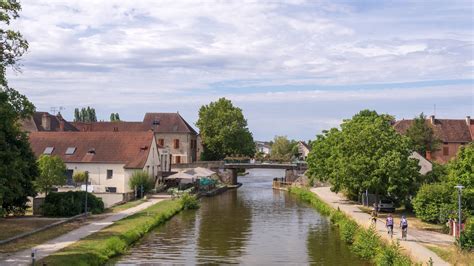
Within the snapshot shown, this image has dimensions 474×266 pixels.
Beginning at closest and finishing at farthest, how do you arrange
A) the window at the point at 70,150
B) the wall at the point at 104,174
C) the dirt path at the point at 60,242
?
the dirt path at the point at 60,242 < the wall at the point at 104,174 < the window at the point at 70,150

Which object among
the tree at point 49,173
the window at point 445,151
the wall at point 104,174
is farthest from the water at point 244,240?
the window at point 445,151

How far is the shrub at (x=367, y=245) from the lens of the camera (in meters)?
31.1

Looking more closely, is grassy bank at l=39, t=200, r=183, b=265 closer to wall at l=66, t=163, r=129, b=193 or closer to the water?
the water

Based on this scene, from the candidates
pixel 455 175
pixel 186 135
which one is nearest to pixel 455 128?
pixel 186 135

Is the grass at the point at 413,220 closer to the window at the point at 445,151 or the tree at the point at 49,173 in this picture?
the tree at the point at 49,173

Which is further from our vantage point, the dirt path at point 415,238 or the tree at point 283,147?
the tree at point 283,147

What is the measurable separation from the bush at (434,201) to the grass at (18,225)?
25.0 meters

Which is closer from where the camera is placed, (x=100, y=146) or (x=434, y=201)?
(x=434, y=201)

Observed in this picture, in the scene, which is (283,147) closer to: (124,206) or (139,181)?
(139,181)

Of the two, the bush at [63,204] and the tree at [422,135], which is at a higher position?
the tree at [422,135]

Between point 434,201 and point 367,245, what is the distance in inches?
444

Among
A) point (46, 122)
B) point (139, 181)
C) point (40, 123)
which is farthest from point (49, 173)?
point (40, 123)

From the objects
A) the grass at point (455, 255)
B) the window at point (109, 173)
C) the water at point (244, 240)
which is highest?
the window at point (109, 173)

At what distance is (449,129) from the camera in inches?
3415
